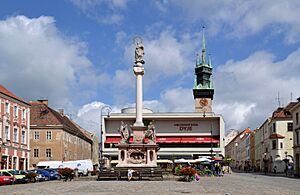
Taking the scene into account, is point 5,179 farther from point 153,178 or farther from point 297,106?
point 297,106

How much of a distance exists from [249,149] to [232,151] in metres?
52.3

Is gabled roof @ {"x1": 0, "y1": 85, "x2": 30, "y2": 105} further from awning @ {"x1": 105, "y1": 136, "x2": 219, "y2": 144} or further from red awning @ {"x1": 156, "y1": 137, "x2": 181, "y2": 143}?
red awning @ {"x1": 156, "y1": 137, "x2": 181, "y2": 143}

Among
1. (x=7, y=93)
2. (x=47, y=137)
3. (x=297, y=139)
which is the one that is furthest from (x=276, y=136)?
(x=7, y=93)

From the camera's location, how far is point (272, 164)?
86.1 m

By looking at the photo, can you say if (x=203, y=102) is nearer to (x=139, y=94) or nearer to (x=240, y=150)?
(x=240, y=150)

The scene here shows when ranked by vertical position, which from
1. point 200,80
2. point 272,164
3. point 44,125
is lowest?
point 272,164

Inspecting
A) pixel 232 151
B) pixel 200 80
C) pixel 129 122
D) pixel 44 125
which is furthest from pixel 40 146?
pixel 232 151

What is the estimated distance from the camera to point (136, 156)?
1725 inches

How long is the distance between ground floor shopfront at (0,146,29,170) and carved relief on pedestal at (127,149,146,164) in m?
14.8

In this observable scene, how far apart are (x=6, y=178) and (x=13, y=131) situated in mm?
18060

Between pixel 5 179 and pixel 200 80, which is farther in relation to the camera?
pixel 200 80

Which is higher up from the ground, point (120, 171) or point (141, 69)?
point (141, 69)

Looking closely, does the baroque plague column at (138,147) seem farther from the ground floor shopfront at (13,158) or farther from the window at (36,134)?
the window at (36,134)

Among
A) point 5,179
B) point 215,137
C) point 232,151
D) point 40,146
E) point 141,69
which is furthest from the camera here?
point 232,151
